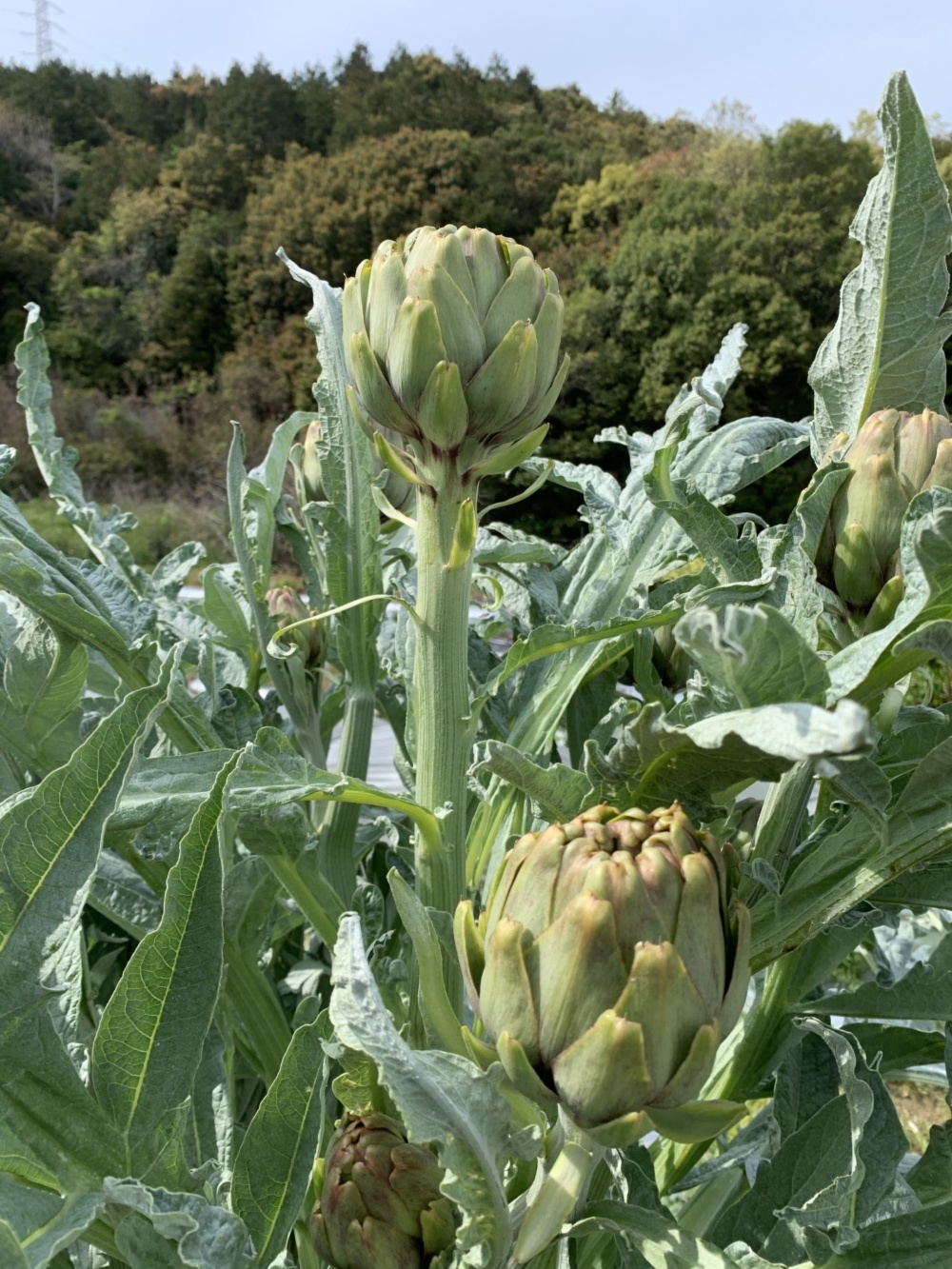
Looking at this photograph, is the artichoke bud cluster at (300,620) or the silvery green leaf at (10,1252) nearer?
the silvery green leaf at (10,1252)

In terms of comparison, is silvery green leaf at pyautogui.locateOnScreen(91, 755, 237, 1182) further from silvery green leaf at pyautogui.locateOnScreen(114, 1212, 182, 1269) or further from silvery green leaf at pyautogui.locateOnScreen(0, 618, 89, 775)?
silvery green leaf at pyautogui.locateOnScreen(0, 618, 89, 775)

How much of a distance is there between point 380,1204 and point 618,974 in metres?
0.12

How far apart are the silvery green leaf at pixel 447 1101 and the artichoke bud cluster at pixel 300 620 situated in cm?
27

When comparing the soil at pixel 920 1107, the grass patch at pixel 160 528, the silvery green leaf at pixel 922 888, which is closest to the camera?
the silvery green leaf at pixel 922 888

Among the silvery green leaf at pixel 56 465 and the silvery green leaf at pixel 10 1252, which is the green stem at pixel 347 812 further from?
the silvery green leaf at pixel 10 1252

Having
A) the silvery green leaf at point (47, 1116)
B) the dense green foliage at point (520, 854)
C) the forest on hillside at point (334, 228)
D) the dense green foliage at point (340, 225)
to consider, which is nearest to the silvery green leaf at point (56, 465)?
the dense green foliage at point (520, 854)

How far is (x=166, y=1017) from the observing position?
0.28 m

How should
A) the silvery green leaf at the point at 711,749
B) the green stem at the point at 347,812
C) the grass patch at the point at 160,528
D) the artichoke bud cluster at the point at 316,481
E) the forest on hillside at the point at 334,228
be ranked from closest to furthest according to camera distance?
the silvery green leaf at the point at 711,749
the green stem at the point at 347,812
the artichoke bud cluster at the point at 316,481
the grass patch at the point at 160,528
the forest on hillside at the point at 334,228

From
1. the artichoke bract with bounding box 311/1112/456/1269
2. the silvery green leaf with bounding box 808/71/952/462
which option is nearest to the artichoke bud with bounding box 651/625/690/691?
the silvery green leaf with bounding box 808/71/952/462

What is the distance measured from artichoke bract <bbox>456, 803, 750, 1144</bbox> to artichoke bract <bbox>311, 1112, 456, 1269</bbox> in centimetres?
8

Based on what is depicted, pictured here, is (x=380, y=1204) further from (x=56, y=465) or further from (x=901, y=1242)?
(x=56, y=465)

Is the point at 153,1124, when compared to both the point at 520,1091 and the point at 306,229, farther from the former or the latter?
the point at 306,229

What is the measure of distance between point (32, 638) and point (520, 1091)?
0.77ft

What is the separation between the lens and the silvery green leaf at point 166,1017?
11.0 inches
